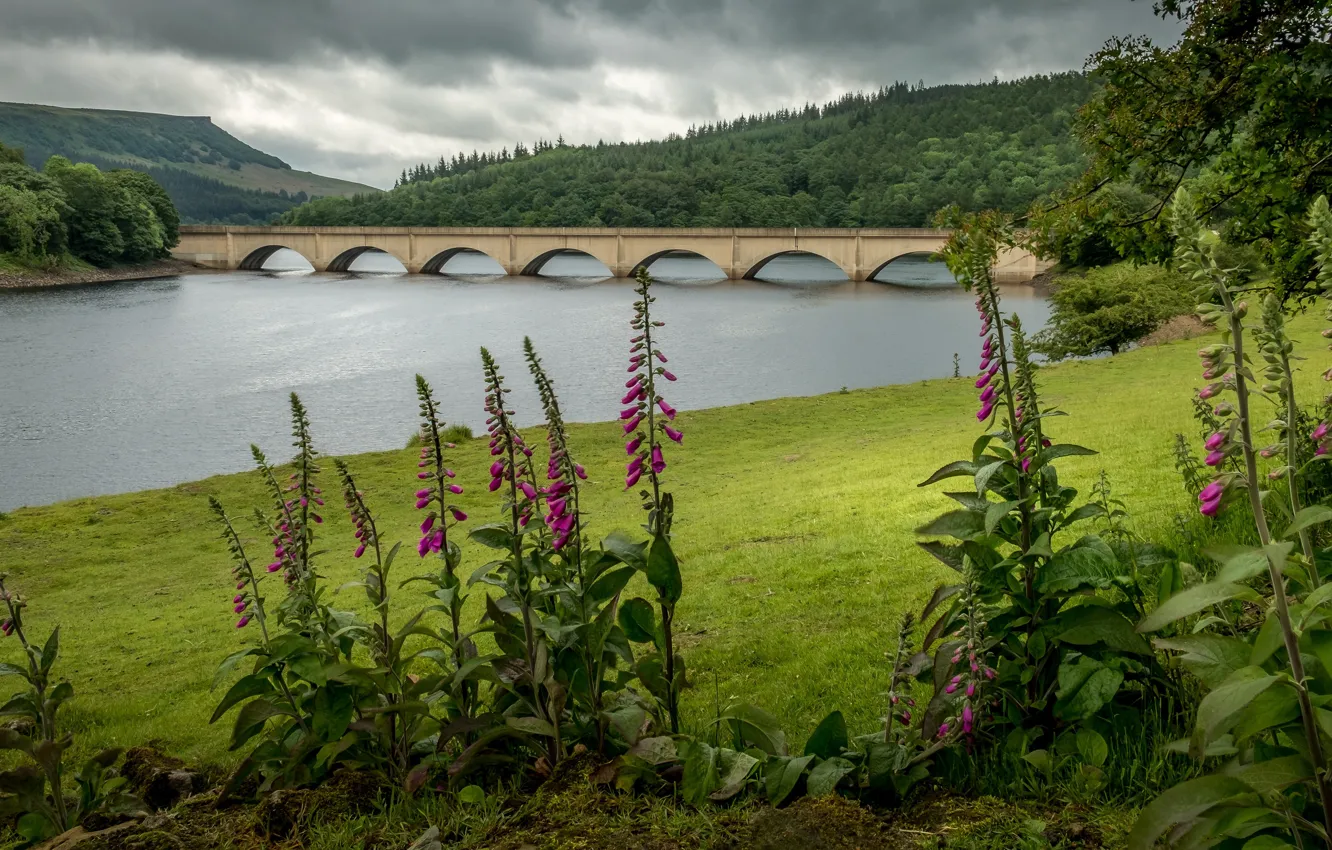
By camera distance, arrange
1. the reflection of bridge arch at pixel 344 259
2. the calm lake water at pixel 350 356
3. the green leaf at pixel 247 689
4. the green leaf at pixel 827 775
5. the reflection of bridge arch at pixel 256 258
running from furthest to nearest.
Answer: the reflection of bridge arch at pixel 256 258
the reflection of bridge arch at pixel 344 259
the calm lake water at pixel 350 356
the green leaf at pixel 247 689
the green leaf at pixel 827 775

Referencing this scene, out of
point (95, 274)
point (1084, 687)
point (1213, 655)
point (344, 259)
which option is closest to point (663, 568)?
point (1084, 687)

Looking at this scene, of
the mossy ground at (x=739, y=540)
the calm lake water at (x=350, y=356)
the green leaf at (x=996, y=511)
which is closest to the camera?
the green leaf at (x=996, y=511)

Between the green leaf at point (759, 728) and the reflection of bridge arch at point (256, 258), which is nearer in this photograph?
the green leaf at point (759, 728)

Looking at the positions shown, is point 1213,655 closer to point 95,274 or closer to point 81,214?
point 95,274

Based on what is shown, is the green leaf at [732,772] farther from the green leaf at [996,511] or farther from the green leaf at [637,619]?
the green leaf at [996,511]

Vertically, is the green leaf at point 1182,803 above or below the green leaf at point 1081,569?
below

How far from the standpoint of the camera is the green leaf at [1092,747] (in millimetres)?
3494

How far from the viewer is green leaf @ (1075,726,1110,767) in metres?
3.49

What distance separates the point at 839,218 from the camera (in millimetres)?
124875

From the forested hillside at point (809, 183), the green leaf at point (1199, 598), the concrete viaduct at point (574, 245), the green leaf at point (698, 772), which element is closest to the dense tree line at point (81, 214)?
the concrete viaduct at point (574, 245)

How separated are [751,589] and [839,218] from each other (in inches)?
4718

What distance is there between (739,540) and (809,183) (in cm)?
13392

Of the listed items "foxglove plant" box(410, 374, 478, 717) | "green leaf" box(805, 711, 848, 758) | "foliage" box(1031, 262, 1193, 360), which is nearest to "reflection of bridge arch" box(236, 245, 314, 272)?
"foliage" box(1031, 262, 1193, 360)

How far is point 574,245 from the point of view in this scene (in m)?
94.9
